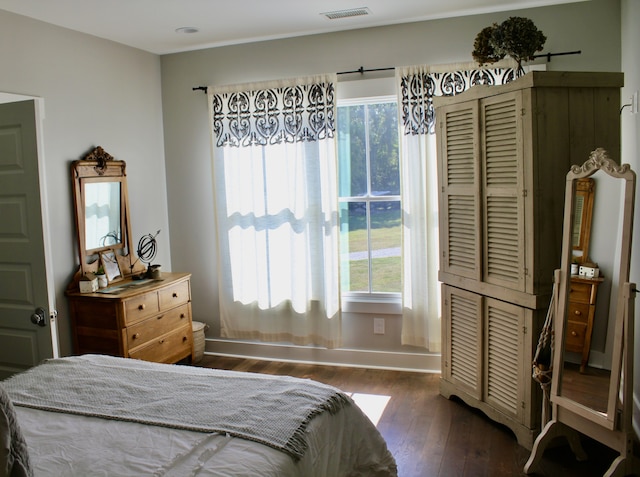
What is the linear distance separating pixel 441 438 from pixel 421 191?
1.80 meters

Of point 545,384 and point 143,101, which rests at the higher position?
point 143,101

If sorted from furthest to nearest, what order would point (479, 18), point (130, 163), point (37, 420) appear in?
1. point (130, 163)
2. point (479, 18)
3. point (37, 420)

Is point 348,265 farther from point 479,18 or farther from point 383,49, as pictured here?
point 479,18

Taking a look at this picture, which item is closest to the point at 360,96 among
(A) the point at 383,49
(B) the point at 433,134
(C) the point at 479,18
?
(A) the point at 383,49

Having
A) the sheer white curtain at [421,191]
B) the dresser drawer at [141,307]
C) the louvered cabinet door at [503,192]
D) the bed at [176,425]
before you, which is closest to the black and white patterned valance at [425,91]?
the sheer white curtain at [421,191]

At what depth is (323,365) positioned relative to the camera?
4.57 metres

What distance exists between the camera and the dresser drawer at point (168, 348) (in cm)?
393

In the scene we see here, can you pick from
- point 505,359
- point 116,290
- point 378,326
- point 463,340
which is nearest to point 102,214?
point 116,290

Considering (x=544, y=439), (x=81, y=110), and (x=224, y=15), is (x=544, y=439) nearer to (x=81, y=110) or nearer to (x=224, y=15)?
(x=224, y=15)

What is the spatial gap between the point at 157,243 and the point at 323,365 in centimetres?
182

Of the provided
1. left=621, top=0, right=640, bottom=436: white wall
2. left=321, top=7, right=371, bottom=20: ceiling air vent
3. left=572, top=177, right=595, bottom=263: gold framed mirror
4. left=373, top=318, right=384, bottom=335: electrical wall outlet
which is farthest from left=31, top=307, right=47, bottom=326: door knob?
left=621, top=0, right=640, bottom=436: white wall

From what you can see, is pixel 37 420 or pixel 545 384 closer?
pixel 37 420

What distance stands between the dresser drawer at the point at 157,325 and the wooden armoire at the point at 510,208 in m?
2.14

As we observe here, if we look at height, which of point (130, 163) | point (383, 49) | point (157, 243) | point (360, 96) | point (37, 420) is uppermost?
point (383, 49)
